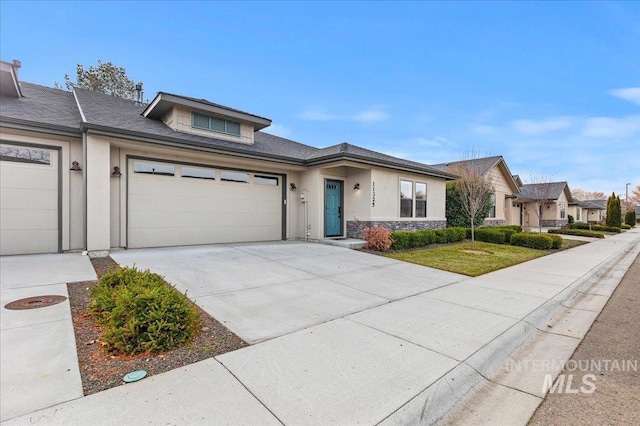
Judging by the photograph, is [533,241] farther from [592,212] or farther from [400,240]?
[592,212]

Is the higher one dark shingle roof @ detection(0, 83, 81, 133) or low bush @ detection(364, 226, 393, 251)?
dark shingle roof @ detection(0, 83, 81, 133)

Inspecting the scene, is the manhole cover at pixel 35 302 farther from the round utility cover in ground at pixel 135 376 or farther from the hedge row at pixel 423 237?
the hedge row at pixel 423 237

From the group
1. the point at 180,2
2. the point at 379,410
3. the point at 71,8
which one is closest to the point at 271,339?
the point at 379,410

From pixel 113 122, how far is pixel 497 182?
23157 millimetres

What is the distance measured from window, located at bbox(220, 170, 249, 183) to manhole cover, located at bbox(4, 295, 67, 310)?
22.5 feet

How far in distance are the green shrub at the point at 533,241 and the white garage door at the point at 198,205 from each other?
421 inches

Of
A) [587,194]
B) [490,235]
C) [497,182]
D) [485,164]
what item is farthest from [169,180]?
[587,194]

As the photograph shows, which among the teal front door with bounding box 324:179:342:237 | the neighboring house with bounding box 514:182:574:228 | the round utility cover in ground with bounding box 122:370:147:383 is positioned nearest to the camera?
the round utility cover in ground with bounding box 122:370:147:383

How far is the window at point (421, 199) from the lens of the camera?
13.9 m

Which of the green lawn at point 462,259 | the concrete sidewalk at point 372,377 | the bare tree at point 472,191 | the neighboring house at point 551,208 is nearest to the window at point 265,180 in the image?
the green lawn at point 462,259

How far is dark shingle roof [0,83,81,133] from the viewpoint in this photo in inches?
308

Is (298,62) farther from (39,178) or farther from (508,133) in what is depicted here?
(508,133)

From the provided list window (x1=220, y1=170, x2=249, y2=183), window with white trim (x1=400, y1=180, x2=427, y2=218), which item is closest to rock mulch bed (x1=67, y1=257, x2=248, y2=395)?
window (x1=220, y1=170, x2=249, y2=183)

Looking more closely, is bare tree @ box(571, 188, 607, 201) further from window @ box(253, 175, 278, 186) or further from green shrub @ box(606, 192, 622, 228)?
window @ box(253, 175, 278, 186)
